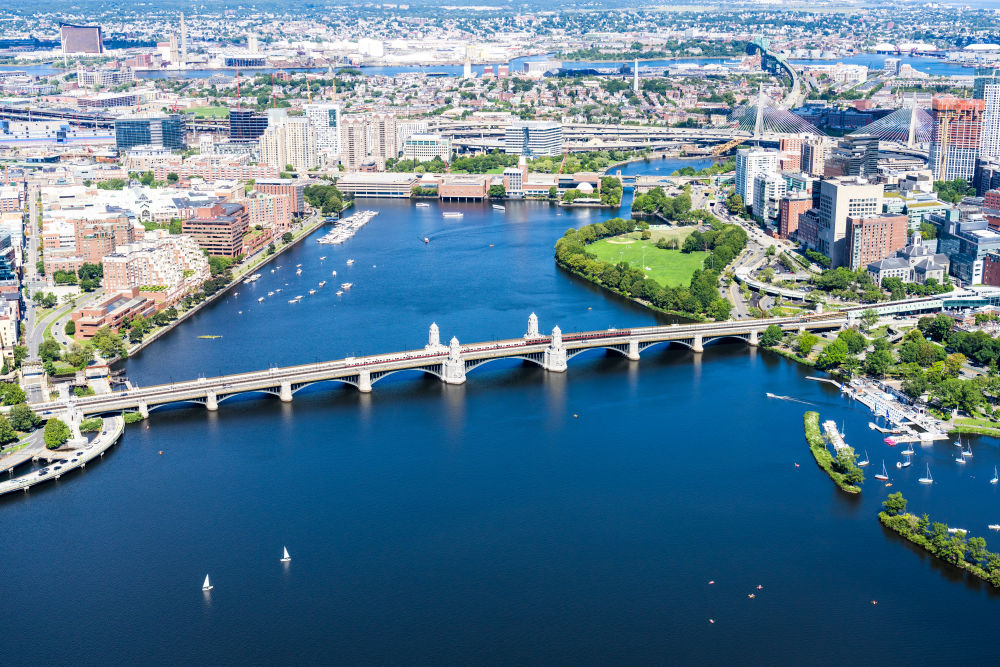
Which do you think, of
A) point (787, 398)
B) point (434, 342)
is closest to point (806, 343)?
point (787, 398)

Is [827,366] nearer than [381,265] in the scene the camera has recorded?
Yes

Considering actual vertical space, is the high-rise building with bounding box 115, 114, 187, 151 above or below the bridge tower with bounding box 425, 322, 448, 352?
above

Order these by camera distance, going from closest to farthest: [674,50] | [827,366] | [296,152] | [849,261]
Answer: [827,366]
[849,261]
[296,152]
[674,50]

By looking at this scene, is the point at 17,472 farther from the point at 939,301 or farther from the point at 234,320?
the point at 939,301

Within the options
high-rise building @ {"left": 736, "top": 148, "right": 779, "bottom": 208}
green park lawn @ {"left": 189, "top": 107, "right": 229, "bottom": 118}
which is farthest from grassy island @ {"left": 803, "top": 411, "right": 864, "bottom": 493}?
green park lawn @ {"left": 189, "top": 107, "right": 229, "bottom": 118}

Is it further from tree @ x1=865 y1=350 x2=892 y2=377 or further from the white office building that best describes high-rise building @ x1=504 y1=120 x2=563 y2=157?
tree @ x1=865 y1=350 x2=892 y2=377

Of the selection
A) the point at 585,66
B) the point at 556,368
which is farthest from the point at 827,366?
the point at 585,66

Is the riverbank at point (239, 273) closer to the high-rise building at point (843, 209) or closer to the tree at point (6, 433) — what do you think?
the tree at point (6, 433)
